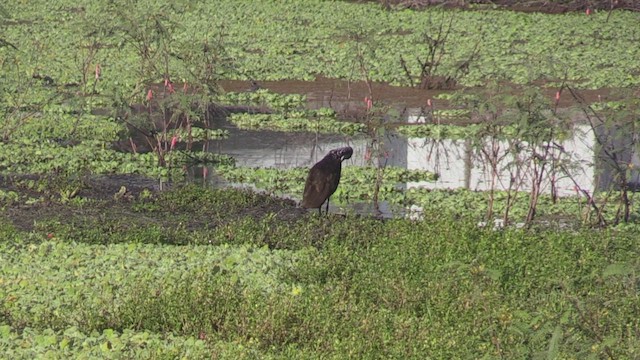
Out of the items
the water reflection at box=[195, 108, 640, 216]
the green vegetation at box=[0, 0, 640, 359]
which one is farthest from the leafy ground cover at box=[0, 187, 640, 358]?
the water reflection at box=[195, 108, 640, 216]

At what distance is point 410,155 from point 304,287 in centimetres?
513

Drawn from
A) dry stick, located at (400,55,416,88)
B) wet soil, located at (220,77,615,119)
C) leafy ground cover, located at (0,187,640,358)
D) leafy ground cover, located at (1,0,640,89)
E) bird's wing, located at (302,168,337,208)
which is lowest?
leafy ground cover, located at (0,187,640,358)

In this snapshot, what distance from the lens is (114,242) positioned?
9.17 m

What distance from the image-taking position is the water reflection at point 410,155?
11969 mm

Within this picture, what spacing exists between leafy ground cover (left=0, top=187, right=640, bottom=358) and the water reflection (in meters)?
2.28

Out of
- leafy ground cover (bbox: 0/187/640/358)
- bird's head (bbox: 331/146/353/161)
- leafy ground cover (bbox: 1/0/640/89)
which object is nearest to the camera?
leafy ground cover (bbox: 0/187/640/358)

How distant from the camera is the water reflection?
1197cm

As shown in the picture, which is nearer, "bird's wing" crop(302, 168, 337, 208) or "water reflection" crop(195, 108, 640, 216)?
"bird's wing" crop(302, 168, 337, 208)

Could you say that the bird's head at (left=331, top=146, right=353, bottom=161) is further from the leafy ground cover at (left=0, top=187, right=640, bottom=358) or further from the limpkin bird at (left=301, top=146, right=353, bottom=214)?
the leafy ground cover at (left=0, top=187, right=640, bottom=358)

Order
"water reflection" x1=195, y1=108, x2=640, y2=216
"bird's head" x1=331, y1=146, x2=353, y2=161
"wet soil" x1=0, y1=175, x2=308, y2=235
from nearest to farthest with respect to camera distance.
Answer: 1. "wet soil" x1=0, y1=175, x2=308, y2=235
2. "bird's head" x1=331, y1=146, x2=353, y2=161
3. "water reflection" x1=195, y1=108, x2=640, y2=216

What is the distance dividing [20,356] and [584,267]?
11.3ft

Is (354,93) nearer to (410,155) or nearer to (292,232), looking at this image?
(410,155)

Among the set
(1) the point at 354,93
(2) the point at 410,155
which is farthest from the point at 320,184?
(1) the point at 354,93

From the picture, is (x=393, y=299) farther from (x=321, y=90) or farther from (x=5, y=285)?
(x=321, y=90)
